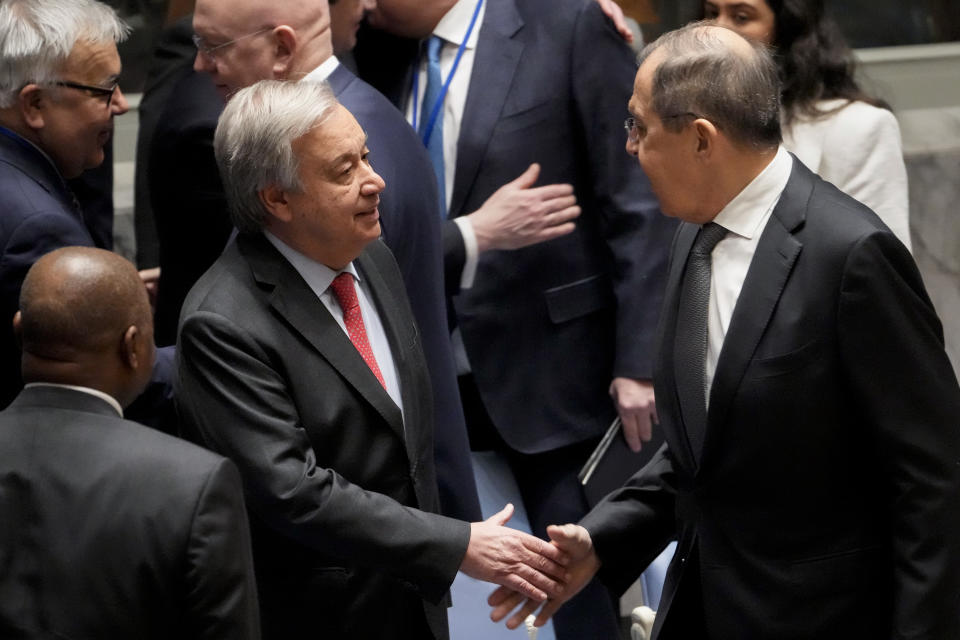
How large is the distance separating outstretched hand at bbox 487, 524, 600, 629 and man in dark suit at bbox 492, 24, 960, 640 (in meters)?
0.25

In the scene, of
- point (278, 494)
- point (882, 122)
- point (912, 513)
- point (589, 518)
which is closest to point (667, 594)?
point (589, 518)

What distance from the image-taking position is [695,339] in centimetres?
245

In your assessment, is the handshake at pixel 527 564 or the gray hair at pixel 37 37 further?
the gray hair at pixel 37 37

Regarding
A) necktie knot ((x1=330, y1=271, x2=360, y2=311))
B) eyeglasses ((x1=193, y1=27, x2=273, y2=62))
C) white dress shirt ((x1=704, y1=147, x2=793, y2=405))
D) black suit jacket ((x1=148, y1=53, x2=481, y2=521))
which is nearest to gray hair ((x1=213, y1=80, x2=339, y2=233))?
necktie knot ((x1=330, y1=271, x2=360, y2=311))

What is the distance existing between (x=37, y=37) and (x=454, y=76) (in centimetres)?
98

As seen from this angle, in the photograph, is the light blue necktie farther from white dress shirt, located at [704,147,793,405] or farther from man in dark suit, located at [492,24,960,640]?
white dress shirt, located at [704,147,793,405]

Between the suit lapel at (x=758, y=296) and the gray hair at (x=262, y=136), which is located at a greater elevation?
the gray hair at (x=262, y=136)

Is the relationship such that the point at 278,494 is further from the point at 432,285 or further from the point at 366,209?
the point at 432,285

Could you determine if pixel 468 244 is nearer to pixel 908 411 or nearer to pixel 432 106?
pixel 432 106

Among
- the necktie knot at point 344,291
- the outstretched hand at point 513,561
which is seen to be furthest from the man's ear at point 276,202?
the outstretched hand at point 513,561

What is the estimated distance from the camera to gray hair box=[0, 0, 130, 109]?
121 inches

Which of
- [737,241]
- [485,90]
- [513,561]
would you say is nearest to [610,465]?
[513,561]

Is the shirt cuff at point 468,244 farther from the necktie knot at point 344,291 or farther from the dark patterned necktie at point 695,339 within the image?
the dark patterned necktie at point 695,339

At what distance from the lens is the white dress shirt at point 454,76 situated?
11.7 feet
